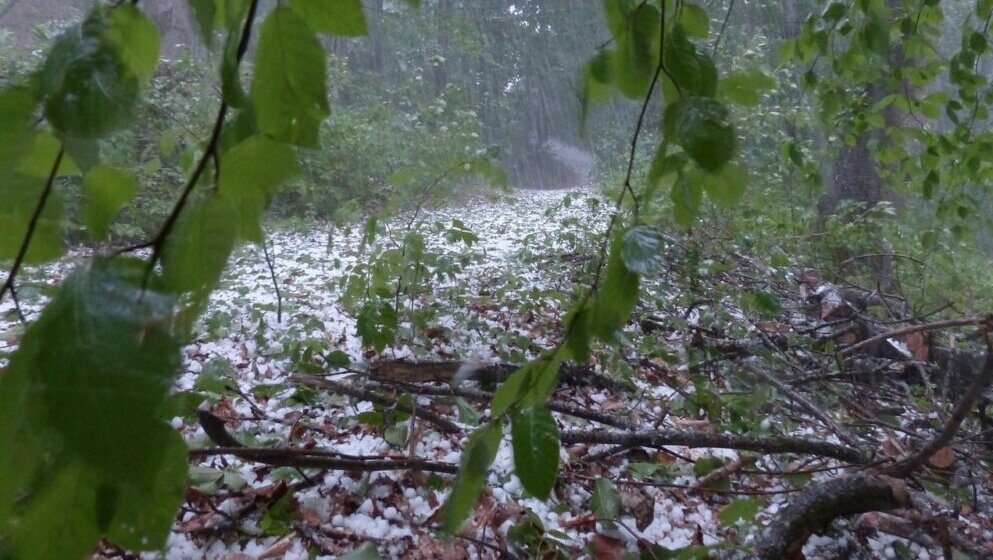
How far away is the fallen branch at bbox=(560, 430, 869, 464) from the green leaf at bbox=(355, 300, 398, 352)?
1.81 ft

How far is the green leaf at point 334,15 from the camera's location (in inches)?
10.3

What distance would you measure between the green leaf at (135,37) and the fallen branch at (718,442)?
849 mm

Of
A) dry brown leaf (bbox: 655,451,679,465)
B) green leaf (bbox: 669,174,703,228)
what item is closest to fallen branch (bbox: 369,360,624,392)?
dry brown leaf (bbox: 655,451,679,465)

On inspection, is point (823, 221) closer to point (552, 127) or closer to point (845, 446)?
point (552, 127)

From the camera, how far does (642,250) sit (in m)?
0.34

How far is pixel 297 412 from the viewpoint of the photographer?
4.26 ft

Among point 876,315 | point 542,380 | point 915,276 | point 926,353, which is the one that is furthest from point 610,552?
point 915,276

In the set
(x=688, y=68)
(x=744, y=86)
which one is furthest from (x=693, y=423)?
(x=688, y=68)

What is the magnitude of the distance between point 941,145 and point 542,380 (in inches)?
53.5

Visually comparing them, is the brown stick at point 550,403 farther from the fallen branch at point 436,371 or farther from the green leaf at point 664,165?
the green leaf at point 664,165

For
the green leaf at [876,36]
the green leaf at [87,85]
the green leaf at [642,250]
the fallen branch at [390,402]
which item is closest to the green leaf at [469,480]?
the green leaf at [642,250]

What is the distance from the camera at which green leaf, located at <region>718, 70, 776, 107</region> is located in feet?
1.55

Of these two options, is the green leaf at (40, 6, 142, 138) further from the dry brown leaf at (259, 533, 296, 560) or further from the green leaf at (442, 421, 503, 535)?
the dry brown leaf at (259, 533, 296, 560)

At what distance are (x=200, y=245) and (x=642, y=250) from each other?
229 mm
